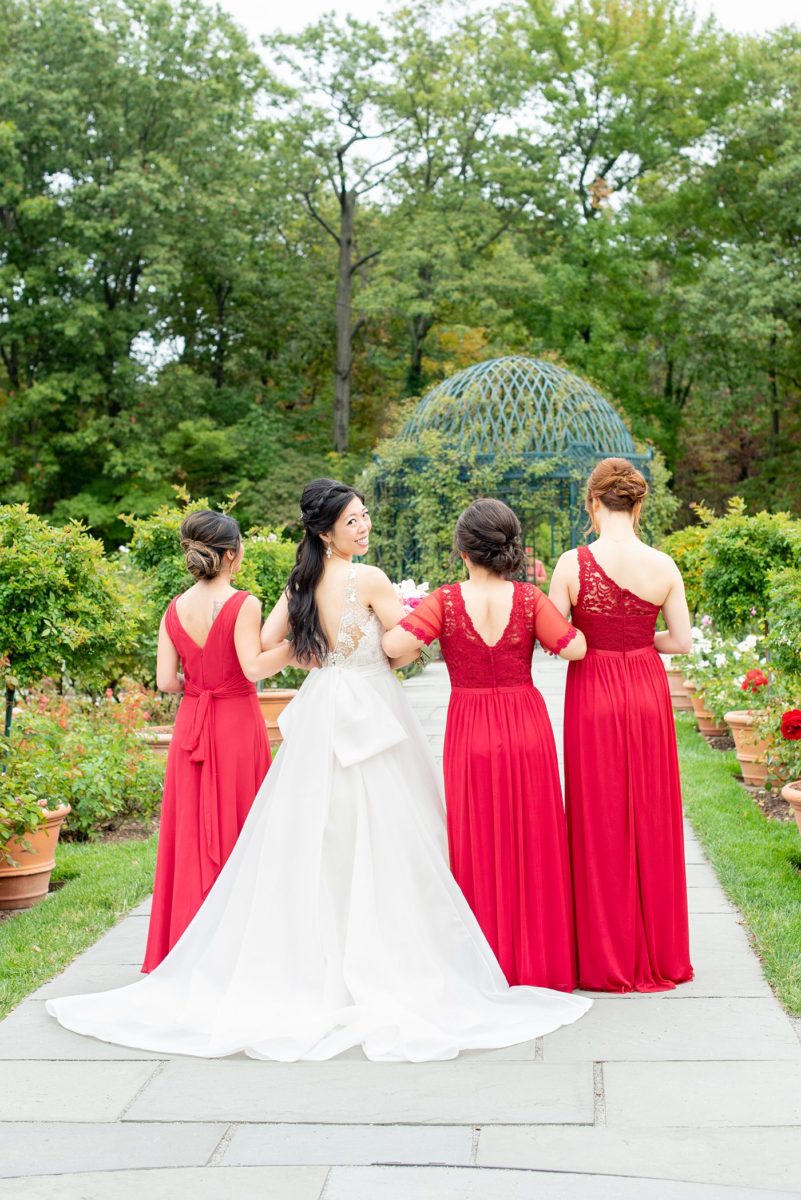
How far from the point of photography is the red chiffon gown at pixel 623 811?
15.2ft

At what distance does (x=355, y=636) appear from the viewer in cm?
462

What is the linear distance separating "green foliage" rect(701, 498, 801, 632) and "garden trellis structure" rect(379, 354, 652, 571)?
25.1 feet

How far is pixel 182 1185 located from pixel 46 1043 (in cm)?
125

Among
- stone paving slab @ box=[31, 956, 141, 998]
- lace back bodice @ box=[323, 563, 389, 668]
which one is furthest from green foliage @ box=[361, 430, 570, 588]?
lace back bodice @ box=[323, 563, 389, 668]

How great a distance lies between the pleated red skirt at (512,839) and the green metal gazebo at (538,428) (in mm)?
13689

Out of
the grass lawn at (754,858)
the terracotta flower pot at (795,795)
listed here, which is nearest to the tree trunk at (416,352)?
the grass lawn at (754,858)

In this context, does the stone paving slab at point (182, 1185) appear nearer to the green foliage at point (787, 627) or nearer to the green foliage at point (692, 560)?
the green foliage at point (787, 627)

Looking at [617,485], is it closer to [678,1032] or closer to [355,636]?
[355,636]

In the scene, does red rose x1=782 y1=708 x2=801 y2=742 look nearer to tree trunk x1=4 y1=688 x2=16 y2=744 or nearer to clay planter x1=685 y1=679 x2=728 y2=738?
tree trunk x1=4 y1=688 x2=16 y2=744

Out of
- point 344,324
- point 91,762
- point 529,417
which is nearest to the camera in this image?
point 91,762

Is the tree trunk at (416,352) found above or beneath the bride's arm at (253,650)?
above

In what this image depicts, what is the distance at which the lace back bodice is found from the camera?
4594mm

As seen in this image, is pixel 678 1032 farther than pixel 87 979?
No

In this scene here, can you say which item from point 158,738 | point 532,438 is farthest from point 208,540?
point 532,438
